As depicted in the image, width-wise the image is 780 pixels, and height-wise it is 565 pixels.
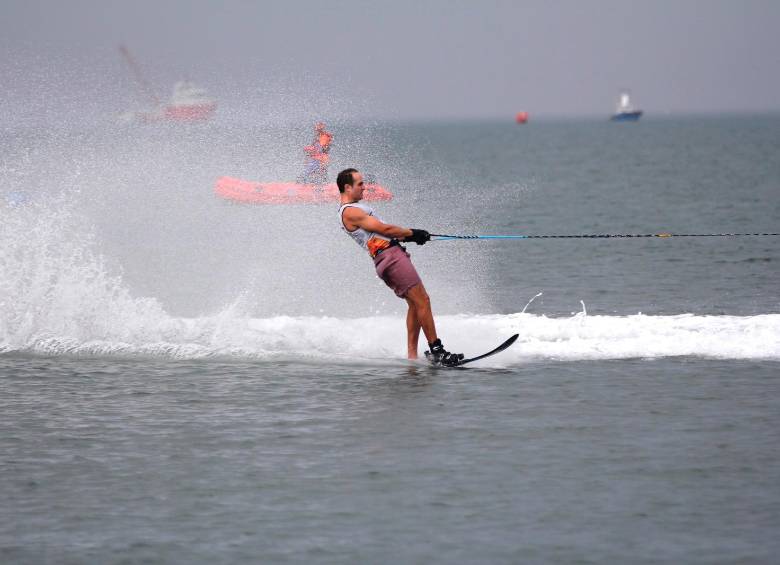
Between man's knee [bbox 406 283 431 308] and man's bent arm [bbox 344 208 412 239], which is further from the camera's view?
man's knee [bbox 406 283 431 308]

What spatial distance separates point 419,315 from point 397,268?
49cm

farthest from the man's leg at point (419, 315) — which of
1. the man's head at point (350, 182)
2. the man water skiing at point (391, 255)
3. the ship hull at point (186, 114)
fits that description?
the ship hull at point (186, 114)

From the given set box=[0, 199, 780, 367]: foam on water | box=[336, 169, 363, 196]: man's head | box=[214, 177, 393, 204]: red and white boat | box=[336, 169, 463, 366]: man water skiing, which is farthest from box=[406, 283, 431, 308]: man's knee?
box=[214, 177, 393, 204]: red and white boat

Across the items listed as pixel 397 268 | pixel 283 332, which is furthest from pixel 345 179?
pixel 283 332

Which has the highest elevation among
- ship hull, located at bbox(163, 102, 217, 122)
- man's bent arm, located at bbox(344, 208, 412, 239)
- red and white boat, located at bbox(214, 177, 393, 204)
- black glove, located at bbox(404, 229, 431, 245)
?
ship hull, located at bbox(163, 102, 217, 122)

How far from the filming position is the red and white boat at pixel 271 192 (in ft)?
87.7

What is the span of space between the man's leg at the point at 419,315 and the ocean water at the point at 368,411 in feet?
1.09

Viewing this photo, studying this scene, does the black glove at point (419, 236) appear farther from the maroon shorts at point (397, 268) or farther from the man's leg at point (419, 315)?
the man's leg at point (419, 315)

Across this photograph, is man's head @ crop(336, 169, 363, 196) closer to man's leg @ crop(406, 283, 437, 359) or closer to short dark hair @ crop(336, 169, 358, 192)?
short dark hair @ crop(336, 169, 358, 192)

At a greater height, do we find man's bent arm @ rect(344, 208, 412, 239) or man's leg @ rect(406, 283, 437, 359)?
man's bent arm @ rect(344, 208, 412, 239)

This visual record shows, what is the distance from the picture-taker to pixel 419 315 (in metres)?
11.8

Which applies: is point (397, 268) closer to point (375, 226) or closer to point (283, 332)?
point (375, 226)

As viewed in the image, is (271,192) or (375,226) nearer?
(375,226)

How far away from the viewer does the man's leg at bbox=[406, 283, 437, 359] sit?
11750mm
